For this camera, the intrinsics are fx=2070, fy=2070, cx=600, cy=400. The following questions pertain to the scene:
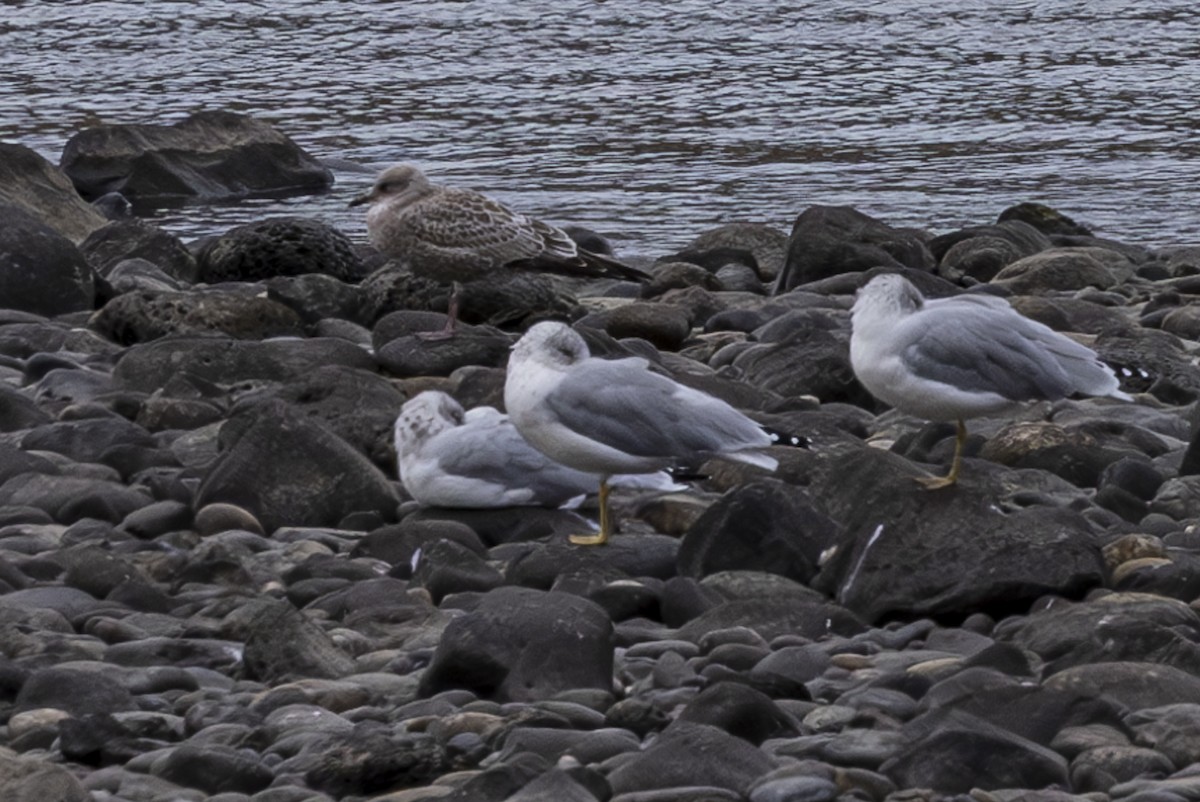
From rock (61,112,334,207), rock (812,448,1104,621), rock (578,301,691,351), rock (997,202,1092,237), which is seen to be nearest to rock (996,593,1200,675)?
rock (812,448,1104,621)

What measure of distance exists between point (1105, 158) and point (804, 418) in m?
11.3

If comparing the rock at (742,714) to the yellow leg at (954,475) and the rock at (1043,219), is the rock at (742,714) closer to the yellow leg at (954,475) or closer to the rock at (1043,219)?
the yellow leg at (954,475)

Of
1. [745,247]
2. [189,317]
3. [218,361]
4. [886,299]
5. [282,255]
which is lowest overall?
[745,247]

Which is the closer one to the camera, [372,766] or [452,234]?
[372,766]

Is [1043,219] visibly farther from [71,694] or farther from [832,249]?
[71,694]

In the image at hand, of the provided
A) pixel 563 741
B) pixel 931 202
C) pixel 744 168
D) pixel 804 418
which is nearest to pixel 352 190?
pixel 744 168

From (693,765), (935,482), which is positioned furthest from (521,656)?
(935,482)

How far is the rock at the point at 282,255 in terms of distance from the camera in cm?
1208

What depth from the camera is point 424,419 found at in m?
6.94

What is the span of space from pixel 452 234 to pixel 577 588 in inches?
181

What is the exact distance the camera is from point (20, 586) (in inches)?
240

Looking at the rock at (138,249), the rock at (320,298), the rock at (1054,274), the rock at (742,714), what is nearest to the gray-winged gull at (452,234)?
the rock at (320,298)

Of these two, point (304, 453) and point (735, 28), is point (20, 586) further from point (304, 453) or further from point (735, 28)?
point (735, 28)

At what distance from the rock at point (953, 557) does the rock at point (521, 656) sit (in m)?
0.98
